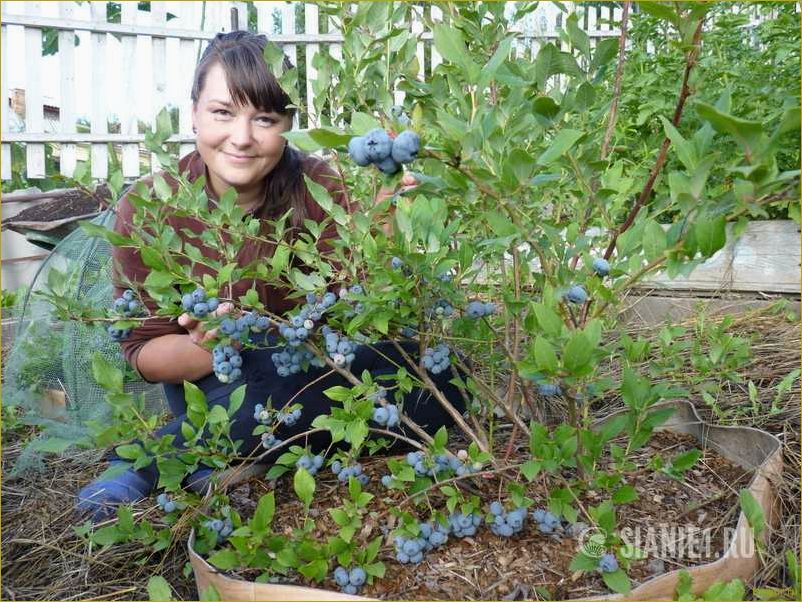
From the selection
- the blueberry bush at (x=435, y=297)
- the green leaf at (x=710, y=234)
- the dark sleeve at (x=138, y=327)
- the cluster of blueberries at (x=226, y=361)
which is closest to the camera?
the green leaf at (x=710, y=234)

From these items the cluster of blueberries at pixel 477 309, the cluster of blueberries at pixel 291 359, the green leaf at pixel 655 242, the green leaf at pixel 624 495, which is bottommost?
the green leaf at pixel 624 495

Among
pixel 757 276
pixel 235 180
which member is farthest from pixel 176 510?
pixel 757 276

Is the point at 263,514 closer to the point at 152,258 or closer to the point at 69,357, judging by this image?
the point at 152,258

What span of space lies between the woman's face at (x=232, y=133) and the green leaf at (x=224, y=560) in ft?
3.34

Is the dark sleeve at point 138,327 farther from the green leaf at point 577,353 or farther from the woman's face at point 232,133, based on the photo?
the green leaf at point 577,353

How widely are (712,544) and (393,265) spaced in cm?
82

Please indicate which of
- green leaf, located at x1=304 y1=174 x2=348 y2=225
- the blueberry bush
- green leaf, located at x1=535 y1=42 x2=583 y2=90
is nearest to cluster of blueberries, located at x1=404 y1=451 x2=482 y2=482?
the blueberry bush

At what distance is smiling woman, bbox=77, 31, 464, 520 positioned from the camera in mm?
Answer: 1814

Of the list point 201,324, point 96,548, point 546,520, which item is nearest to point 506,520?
point 546,520

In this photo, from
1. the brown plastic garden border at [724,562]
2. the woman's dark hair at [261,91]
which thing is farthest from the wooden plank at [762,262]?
the woman's dark hair at [261,91]

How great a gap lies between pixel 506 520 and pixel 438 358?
0.33 meters

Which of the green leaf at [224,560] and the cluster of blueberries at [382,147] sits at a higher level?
the cluster of blueberries at [382,147]

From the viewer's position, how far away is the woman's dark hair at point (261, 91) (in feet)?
5.95

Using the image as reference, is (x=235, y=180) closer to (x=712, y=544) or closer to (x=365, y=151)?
(x=365, y=151)
